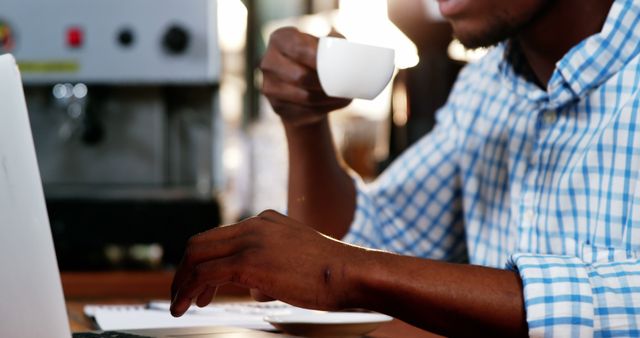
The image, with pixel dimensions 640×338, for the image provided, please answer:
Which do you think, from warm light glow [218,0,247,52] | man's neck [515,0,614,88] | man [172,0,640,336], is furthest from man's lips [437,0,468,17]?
warm light glow [218,0,247,52]

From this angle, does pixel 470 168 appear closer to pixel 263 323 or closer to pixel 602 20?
pixel 602 20

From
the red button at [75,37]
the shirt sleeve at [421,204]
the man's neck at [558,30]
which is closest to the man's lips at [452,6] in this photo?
the man's neck at [558,30]

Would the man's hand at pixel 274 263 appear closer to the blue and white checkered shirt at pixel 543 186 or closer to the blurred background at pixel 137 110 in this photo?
the blue and white checkered shirt at pixel 543 186

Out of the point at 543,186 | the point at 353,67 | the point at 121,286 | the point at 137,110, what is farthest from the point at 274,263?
the point at 137,110

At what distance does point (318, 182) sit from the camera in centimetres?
141

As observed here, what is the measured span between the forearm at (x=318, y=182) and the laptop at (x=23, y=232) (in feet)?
2.42

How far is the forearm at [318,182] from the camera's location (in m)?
1.35

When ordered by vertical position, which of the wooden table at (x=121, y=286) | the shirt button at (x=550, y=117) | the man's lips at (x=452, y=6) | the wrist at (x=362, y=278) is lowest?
the wooden table at (x=121, y=286)

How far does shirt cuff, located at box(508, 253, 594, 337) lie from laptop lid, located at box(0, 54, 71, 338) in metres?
0.41

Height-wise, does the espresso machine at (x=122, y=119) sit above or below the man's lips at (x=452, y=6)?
below

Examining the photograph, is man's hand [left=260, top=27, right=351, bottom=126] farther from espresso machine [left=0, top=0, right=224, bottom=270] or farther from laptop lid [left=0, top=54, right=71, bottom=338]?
espresso machine [left=0, top=0, right=224, bottom=270]

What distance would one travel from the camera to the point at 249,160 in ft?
11.3

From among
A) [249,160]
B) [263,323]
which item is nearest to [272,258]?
[263,323]

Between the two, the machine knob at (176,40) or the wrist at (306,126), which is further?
the machine knob at (176,40)
